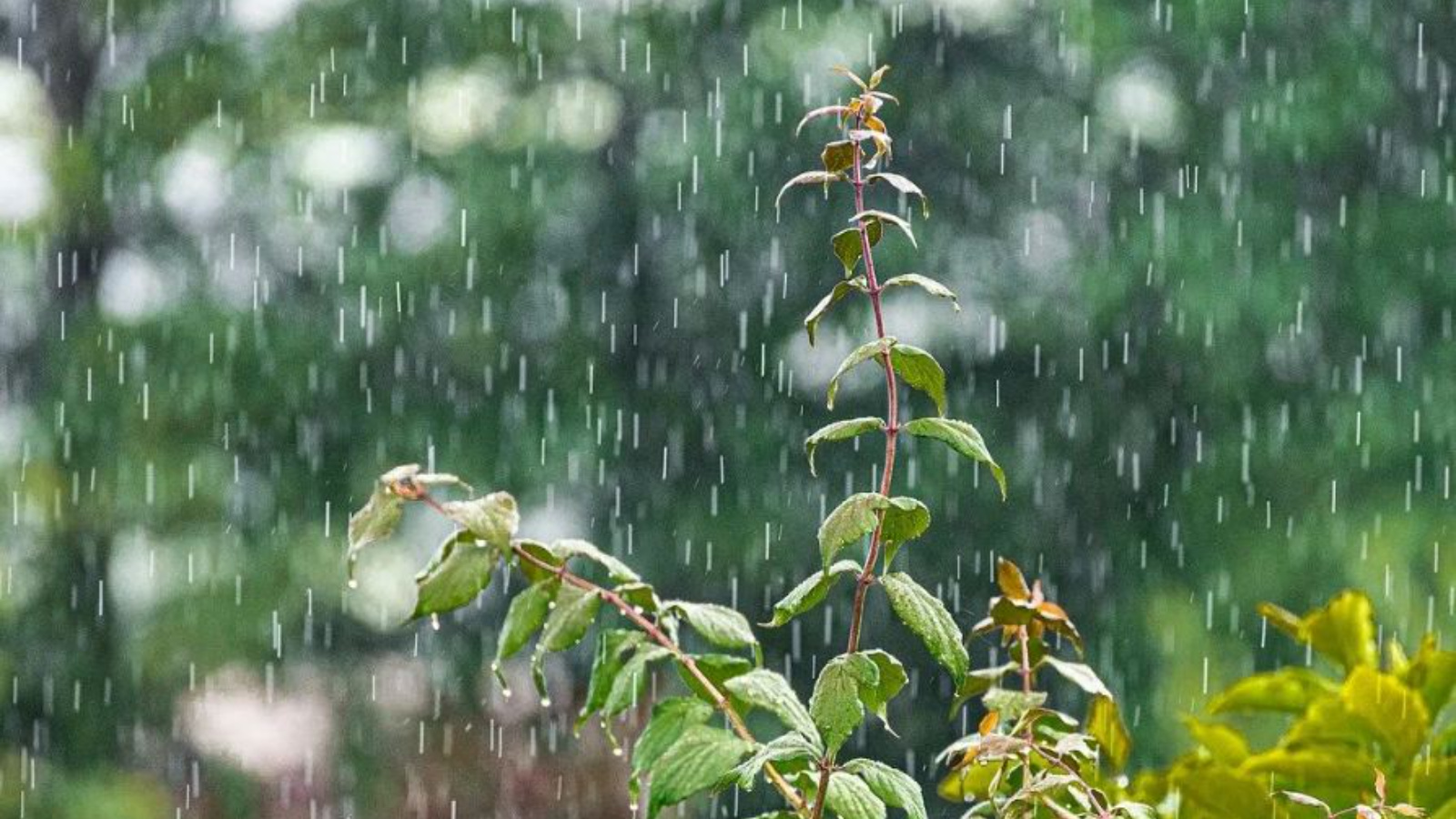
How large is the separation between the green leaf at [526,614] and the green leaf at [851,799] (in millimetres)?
133

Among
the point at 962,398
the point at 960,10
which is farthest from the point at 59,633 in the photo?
the point at 960,10

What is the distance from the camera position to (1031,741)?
Result: 0.78 meters

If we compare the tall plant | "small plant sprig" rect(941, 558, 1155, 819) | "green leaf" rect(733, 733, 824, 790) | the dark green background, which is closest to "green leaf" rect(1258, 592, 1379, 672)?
"small plant sprig" rect(941, 558, 1155, 819)

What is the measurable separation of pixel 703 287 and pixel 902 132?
27.0 inches

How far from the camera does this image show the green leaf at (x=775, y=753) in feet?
2.21

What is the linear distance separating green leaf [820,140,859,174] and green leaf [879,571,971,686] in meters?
0.19

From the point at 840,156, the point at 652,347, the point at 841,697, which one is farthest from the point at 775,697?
the point at 652,347

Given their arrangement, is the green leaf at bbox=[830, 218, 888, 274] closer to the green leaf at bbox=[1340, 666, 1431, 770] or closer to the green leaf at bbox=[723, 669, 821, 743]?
the green leaf at bbox=[723, 669, 821, 743]

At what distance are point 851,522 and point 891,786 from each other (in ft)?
0.35

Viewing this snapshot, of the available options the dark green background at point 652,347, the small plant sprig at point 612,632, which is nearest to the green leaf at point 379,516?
the small plant sprig at point 612,632

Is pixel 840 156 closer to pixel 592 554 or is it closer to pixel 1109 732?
pixel 592 554

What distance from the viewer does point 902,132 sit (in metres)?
4.94

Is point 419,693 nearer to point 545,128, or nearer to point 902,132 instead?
point 545,128

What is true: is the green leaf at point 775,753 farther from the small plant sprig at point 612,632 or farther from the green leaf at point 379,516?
the green leaf at point 379,516
